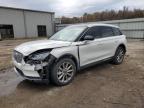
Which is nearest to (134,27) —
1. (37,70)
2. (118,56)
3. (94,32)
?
(118,56)

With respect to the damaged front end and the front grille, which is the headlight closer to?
the damaged front end

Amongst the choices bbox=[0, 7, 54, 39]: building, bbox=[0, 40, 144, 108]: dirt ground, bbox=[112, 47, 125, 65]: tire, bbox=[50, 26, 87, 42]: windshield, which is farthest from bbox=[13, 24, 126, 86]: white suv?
bbox=[0, 7, 54, 39]: building

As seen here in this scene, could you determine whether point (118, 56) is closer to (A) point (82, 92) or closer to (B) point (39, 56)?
(A) point (82, 92)

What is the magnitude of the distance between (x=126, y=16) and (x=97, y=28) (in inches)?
1033

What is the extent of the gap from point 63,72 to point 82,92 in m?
0.77

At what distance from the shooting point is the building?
23328mm

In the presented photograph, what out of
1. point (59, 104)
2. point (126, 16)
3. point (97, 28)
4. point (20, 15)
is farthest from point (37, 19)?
point (59, 104)

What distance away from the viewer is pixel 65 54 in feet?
13.3

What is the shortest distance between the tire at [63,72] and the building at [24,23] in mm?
21713

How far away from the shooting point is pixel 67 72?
425 cm

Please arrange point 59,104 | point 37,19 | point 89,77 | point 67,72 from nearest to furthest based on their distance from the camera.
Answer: point 59,104 → point 67,72 → point 89,77 → point 37,19

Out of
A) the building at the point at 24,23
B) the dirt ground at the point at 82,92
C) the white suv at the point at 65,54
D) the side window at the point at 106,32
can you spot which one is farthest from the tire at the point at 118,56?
the building at the point at 24,23

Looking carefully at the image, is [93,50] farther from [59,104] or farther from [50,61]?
[59,104]

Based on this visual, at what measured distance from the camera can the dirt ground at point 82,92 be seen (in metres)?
3.24
